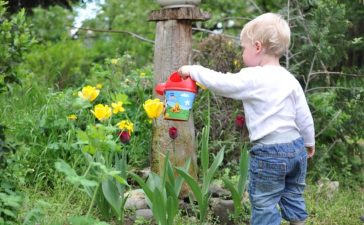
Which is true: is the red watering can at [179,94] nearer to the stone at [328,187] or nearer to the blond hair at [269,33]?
the blond hair at [269,33]

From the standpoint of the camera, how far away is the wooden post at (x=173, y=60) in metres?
4.16

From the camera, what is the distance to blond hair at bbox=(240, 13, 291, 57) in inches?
125

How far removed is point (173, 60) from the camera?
13.8ft

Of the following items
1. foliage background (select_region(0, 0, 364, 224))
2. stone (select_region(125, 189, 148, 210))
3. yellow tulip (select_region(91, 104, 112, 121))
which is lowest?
stone (select_region(125, 189, 148, 210))

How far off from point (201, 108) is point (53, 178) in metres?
1.46

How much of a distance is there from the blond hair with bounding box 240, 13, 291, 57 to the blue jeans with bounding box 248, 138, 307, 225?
498 mm

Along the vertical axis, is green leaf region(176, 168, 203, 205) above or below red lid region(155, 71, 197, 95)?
below

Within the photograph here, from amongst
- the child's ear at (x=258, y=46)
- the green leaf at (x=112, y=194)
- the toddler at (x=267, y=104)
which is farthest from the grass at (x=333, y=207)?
the child's ear at (x=258, y=46)

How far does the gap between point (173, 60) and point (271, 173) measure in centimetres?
129

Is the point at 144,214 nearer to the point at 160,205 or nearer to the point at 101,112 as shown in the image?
the point at 160,205

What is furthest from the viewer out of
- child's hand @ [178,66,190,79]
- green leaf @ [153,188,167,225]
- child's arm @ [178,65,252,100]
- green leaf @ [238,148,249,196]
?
green leaf @ [238,148,249,196]

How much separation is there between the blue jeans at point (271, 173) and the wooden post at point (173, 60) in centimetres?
95

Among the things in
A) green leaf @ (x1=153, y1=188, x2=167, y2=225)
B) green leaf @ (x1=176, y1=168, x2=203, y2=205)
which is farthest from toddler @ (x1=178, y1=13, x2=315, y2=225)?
green leaf @ (x1=153, y1=188, x2=167, y2=225)

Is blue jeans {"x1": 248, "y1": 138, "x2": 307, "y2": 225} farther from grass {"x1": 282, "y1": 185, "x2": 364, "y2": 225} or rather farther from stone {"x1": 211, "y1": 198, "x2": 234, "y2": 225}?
grass {"x1": 282, "y1": 185, "x2": 364, "y2": 225}
